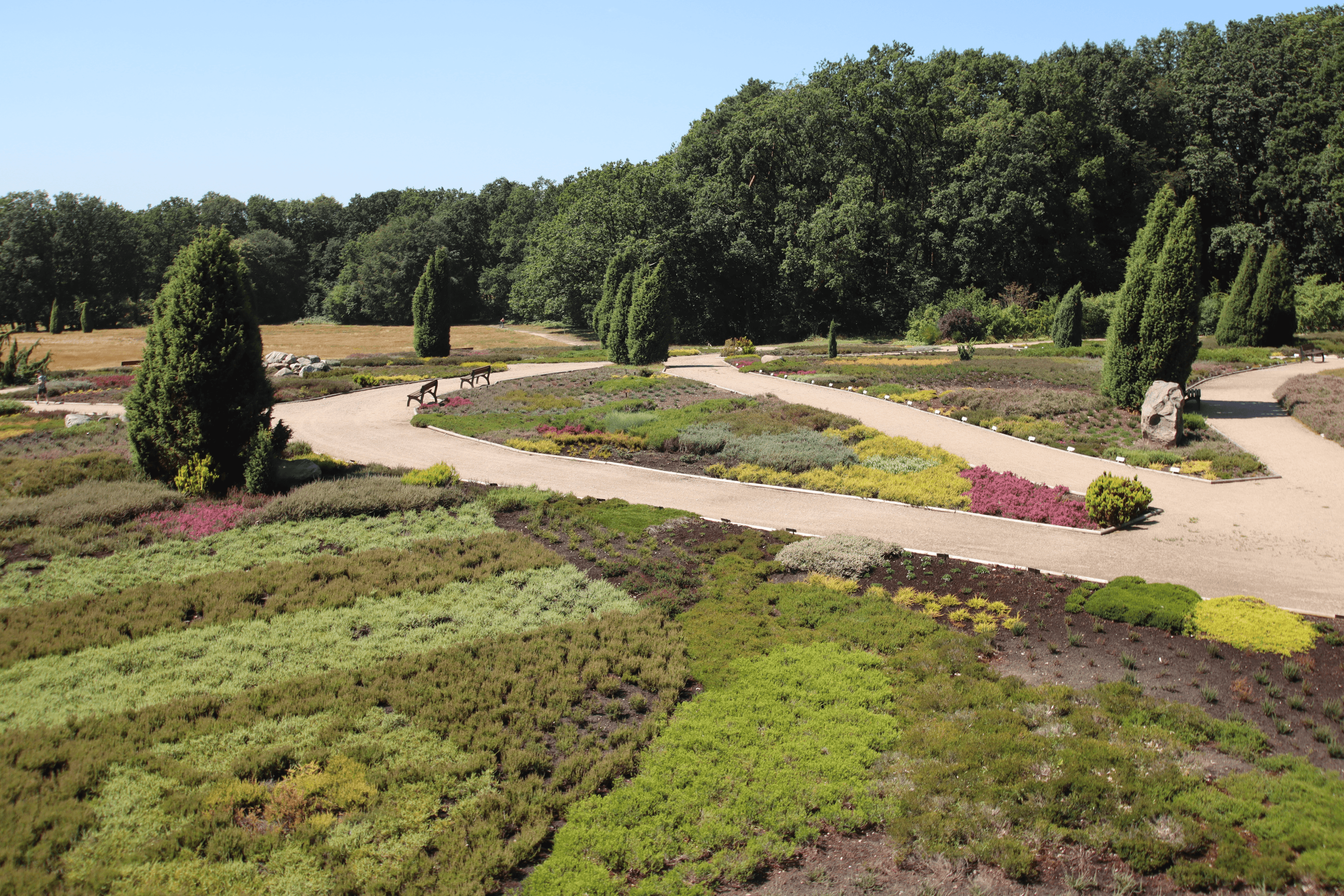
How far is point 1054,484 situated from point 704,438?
8.28m

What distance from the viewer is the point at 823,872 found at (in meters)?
5.94

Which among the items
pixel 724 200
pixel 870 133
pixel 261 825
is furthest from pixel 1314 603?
pixel 870 133

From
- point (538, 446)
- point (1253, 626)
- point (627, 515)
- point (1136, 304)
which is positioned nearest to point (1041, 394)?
point (1136, 304)

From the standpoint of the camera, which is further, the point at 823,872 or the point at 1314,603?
the point at 1314,603

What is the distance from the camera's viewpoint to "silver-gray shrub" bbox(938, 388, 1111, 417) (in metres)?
22.2

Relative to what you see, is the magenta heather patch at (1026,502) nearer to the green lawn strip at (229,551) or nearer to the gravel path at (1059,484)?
the gravel path at (1059,484)

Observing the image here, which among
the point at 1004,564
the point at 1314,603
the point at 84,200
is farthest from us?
the point at 84,200

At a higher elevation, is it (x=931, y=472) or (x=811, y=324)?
(x=811, y=324)

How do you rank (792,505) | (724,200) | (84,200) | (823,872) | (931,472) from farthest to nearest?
(84,200) < (724,200) < (931,472) < (792,505) < (823,872)

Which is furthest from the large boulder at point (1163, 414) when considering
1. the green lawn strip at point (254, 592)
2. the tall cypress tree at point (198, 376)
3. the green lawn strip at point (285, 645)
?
the tall cypress tree at point (198, 376)

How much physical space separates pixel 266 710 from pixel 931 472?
13.4m

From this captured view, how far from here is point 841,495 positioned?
16234mm

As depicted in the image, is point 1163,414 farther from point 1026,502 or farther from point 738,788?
point 738,788

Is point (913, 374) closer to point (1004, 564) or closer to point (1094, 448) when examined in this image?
point (1094, 448)
